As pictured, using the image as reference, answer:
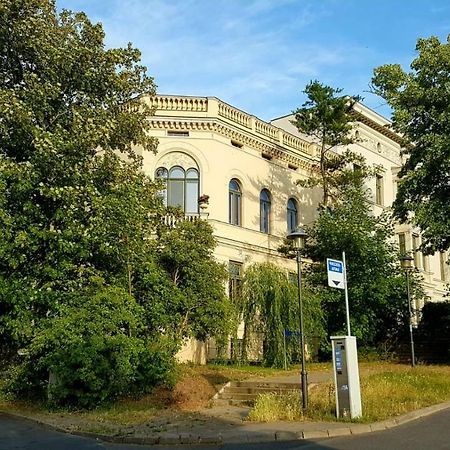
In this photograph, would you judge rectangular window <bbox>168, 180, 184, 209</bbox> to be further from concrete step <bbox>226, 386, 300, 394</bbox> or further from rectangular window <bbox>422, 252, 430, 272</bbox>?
rectangular window <bbox>422, 252, 430, 272</bbox>

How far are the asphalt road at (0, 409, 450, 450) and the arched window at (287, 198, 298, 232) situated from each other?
65.7 feet

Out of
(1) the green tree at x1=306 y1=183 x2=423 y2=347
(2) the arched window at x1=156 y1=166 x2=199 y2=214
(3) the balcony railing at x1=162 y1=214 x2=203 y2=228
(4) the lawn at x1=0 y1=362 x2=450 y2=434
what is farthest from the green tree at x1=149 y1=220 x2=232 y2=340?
(1) the green tree at x1=306 y1=183 x2=423 y2=347

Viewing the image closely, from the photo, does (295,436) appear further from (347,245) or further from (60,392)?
(347,245)

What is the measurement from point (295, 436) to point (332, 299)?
53.2 feet

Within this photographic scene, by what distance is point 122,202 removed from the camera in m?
18.7

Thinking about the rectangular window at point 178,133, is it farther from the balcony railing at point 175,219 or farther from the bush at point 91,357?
the bush at point 91,357

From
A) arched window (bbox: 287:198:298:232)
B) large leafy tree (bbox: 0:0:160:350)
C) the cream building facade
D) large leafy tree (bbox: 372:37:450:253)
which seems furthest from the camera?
arched window (bbox: 287:198:298:232)

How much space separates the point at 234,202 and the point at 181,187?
307 cm

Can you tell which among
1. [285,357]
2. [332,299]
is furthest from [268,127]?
[285,357]

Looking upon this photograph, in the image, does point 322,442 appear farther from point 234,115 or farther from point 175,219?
point 234,115

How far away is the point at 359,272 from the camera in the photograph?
27766mm

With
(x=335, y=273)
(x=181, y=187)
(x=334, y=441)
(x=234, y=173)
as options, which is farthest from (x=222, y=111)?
(x=334, y=441)

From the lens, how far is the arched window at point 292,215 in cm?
3284

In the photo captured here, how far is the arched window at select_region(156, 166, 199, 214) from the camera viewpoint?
2809 cm
